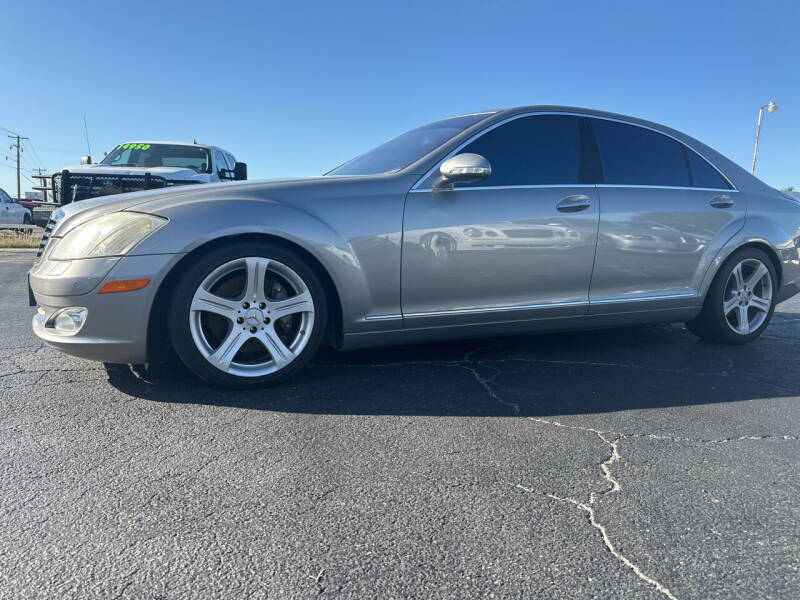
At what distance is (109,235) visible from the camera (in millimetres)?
2893

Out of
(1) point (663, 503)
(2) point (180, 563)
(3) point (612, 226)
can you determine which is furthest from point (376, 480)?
(3) point (612, 226)

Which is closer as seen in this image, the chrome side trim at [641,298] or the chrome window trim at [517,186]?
the chrome window trim at [517,186]

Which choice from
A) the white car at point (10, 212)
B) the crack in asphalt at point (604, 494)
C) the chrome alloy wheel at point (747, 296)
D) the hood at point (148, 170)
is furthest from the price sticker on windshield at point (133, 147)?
the white car at point (10, 212)

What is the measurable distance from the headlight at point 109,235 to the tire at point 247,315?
27 cm

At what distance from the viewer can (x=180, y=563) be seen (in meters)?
1.62

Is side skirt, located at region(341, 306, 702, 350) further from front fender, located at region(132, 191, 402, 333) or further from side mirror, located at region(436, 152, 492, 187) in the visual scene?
side mirror, located at region(436, 152, 492, 187)

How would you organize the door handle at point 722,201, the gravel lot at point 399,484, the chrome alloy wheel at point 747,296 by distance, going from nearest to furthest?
1. the gravel lot at point 399,484
2. the door handle at point 722,201
3. the chrome alloy wheel at point 747,296

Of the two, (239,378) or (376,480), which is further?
(239,378)

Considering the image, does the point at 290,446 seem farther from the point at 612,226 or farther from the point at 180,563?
the point at 612,226

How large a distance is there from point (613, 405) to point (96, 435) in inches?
92.6

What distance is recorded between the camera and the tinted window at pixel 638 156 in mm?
3994

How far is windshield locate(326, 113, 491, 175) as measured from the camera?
12.0 feet

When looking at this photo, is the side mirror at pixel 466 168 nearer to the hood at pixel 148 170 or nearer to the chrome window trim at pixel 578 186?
the chrome window trim at pixel 578 186

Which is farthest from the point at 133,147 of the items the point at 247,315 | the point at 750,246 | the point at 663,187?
the point at 750,246
